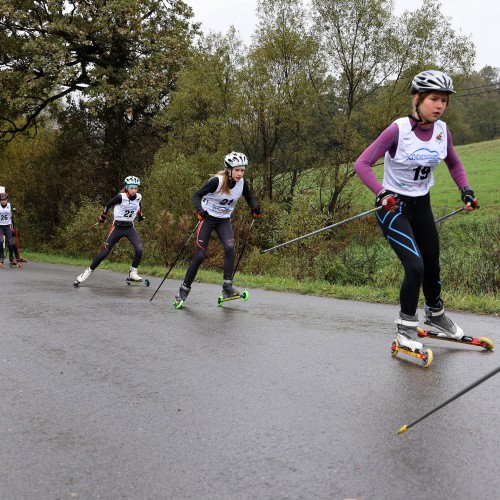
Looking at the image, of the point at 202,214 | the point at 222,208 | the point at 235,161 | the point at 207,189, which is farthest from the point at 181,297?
the point at 235,161

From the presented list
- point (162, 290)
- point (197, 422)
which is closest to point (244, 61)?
point (162, 290)

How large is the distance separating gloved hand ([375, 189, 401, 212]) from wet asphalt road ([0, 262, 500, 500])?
4.31 feet

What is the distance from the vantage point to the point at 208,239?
8.95 metres

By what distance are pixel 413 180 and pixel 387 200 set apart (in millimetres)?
562

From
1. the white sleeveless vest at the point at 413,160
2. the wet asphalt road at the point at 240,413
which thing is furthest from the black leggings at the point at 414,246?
the wet asphalt road at the point at 240,413

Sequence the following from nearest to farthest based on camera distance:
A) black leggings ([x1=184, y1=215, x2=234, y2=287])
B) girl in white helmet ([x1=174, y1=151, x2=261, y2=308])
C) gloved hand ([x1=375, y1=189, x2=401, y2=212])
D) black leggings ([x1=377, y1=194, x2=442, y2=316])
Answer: gloved hand ([x1=375, y1=189, x2=401, y2=212])
black leggings ([x1=377, y1=194, x2=442, y2=316])
girl in white helmet ([x1=174, y1=151, x2=261, y2=308])
black leggings ([x1=184, y1=215, x2=234, y2=287])

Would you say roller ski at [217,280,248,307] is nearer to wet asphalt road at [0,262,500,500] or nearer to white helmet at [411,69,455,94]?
wet asphalt road at [0,262,500,500]

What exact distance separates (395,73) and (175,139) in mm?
9150

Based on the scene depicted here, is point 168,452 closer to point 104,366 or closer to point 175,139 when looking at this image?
point 104,366

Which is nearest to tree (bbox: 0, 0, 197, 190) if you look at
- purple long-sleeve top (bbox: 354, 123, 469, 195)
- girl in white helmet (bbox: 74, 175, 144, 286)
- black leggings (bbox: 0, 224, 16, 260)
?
black leggings (bbox: 0, 224, 16, 260)

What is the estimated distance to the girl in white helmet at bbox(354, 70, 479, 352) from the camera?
509 cm

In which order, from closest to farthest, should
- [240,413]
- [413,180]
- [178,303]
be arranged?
[240,413] < [413,180] < [178,303]

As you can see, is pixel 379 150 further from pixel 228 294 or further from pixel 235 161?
pixel 228 294

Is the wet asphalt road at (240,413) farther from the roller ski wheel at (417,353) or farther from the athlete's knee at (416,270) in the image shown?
the athlete's knee at (416,270)
